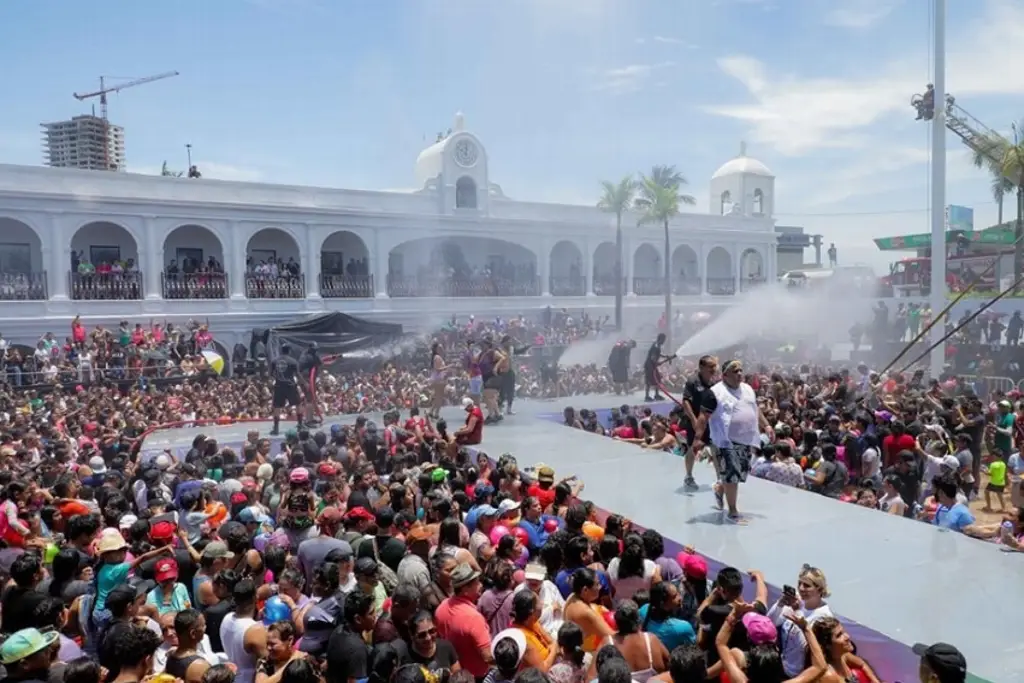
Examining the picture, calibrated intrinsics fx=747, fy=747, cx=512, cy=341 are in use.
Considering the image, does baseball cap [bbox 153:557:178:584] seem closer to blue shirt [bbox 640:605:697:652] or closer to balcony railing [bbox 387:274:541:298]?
blue shirt [bbox 640:605:697:652]

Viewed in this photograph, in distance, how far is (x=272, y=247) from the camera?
26688mm

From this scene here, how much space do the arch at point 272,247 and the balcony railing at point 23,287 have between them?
626 centimetres

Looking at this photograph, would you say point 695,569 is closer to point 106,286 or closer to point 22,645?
point 22,645

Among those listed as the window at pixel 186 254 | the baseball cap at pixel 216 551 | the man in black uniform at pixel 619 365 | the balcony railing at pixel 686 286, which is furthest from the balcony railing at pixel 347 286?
the baseball cap at pixel 216 551

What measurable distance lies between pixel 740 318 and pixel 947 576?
28159 mm

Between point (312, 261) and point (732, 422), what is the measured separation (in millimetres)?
21213

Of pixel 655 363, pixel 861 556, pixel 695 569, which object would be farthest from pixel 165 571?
pixel 655 363

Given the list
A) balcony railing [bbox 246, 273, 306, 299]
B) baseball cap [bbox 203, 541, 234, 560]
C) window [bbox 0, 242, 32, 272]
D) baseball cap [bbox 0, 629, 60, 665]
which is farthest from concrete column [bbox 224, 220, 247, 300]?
baseball cap [bbox 0, 629, 60, 665]

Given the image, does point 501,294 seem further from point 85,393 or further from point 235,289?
point 85,393

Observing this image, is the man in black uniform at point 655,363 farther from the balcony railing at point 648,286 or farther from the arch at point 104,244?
the arch at point 104,244

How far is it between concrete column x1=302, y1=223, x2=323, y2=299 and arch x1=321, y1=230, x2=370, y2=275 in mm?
1489

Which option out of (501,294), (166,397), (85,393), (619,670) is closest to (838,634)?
(619,670)

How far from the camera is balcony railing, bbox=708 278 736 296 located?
118ft

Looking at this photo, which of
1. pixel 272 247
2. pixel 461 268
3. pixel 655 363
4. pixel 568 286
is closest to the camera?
pixel 655 363
